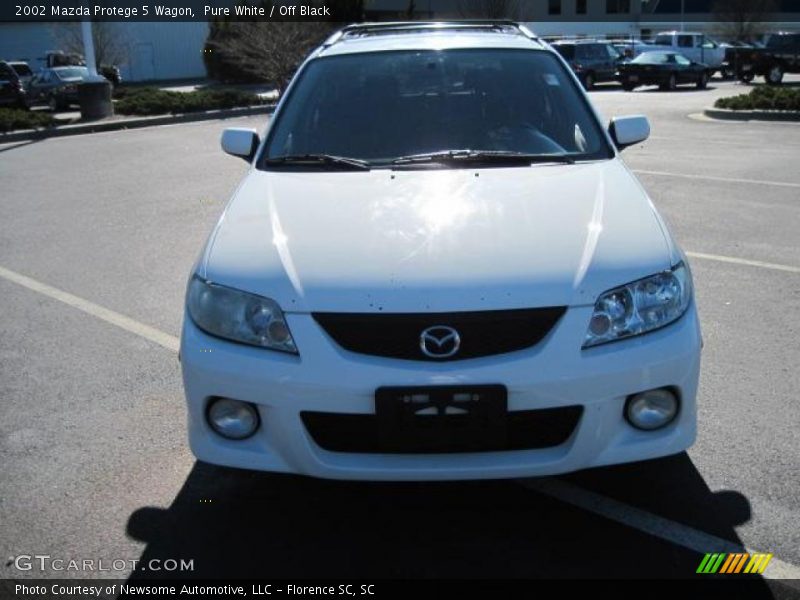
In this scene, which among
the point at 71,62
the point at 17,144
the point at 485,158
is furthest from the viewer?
the point at 71,62

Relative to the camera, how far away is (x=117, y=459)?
3.93m

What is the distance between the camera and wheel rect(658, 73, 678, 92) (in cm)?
3034

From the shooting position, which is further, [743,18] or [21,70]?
[743,18]

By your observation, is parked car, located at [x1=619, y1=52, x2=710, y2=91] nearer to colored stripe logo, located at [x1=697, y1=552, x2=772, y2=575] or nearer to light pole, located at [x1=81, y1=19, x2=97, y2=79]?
light pole, located at [x1=81, y1=19, x2=97, y2=79]

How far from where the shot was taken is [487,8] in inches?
1537

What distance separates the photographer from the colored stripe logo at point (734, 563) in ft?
9.96

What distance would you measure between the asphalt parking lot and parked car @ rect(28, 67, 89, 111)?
22201 millimetres

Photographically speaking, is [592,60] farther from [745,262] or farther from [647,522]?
[647,522]

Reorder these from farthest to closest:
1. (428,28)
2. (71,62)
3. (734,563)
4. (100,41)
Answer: (100,41) < (71,62) < (428,28) < (734,563)

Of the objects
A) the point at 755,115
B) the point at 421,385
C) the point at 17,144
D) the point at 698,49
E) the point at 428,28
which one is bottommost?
A: the point at 17,144

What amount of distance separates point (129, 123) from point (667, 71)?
59.8 ft

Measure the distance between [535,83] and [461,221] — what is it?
1.57 meters

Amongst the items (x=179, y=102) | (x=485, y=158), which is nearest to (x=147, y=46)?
(x=179, y=102)

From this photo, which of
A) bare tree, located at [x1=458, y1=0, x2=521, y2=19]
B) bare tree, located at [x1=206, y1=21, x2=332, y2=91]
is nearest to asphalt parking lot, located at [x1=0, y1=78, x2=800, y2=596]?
bare tree, located at [x1=206, y1=21, x2=332, y2=91]
